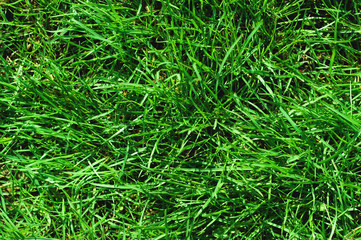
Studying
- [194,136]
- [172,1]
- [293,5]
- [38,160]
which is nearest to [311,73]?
[293,5]

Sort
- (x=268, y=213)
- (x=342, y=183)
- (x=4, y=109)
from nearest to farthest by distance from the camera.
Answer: (x=342, y=183) → (x=268, y=213) → (x=4, y=109)

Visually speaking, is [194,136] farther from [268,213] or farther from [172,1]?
[172,1]

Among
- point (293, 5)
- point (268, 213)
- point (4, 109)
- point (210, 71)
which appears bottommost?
point (268, 213)

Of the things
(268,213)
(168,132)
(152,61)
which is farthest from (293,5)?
(268,213)

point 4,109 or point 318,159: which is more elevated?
point 4,109

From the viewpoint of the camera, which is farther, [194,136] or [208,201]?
[194,136]

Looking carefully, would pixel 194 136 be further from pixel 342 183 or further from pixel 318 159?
pixel 342 183

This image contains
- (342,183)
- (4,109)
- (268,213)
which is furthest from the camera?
(4,109)
